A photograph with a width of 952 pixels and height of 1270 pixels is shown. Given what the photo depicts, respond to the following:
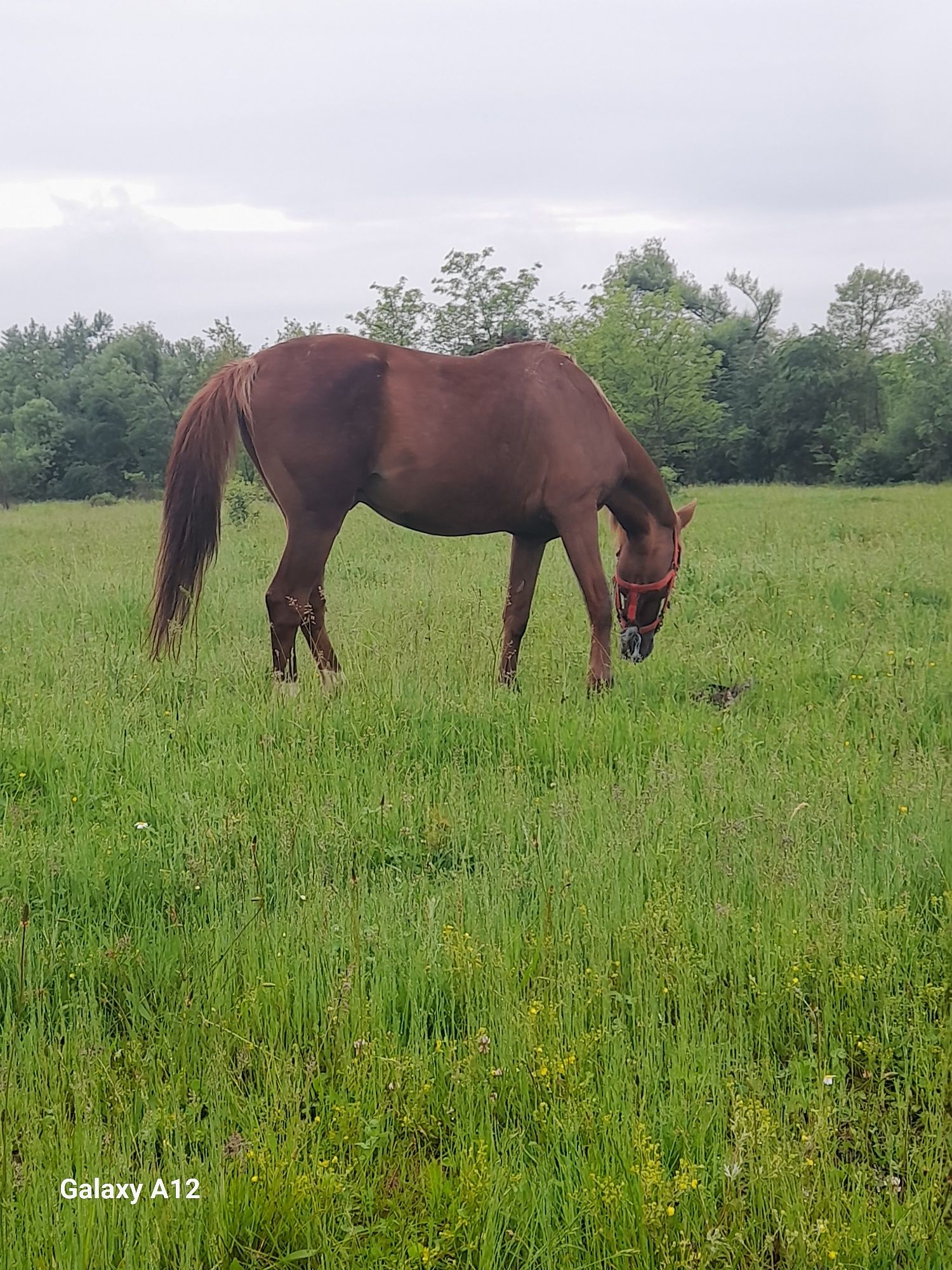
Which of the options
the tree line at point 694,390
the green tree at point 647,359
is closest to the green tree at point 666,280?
the tree line at point 694,390

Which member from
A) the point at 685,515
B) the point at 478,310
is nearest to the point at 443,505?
the point at 685,515

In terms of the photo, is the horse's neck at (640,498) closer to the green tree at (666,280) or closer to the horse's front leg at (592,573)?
the horse's front leg at (592,573)

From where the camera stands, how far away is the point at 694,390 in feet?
→ 90.2

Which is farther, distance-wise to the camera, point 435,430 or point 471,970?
point 435,430

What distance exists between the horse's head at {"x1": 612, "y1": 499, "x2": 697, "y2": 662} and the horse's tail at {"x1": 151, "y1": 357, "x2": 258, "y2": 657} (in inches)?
102

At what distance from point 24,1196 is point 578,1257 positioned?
1035 millimetres

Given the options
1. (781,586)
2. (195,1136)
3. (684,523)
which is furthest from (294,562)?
(781,586)

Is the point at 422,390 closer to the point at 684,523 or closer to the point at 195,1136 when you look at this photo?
the point at 684,523

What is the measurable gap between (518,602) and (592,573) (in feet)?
1.73

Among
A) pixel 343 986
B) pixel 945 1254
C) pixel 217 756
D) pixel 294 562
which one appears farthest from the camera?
pixel 294 562

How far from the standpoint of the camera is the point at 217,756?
13.4 ft

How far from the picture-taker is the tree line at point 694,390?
88.5ft

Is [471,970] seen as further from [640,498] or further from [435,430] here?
[640,498]

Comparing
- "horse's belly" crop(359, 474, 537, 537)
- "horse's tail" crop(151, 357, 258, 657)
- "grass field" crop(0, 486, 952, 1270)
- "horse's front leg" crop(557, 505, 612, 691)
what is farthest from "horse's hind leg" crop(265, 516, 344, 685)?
"horse's front leg" crop(557, 505, 612, 691)
